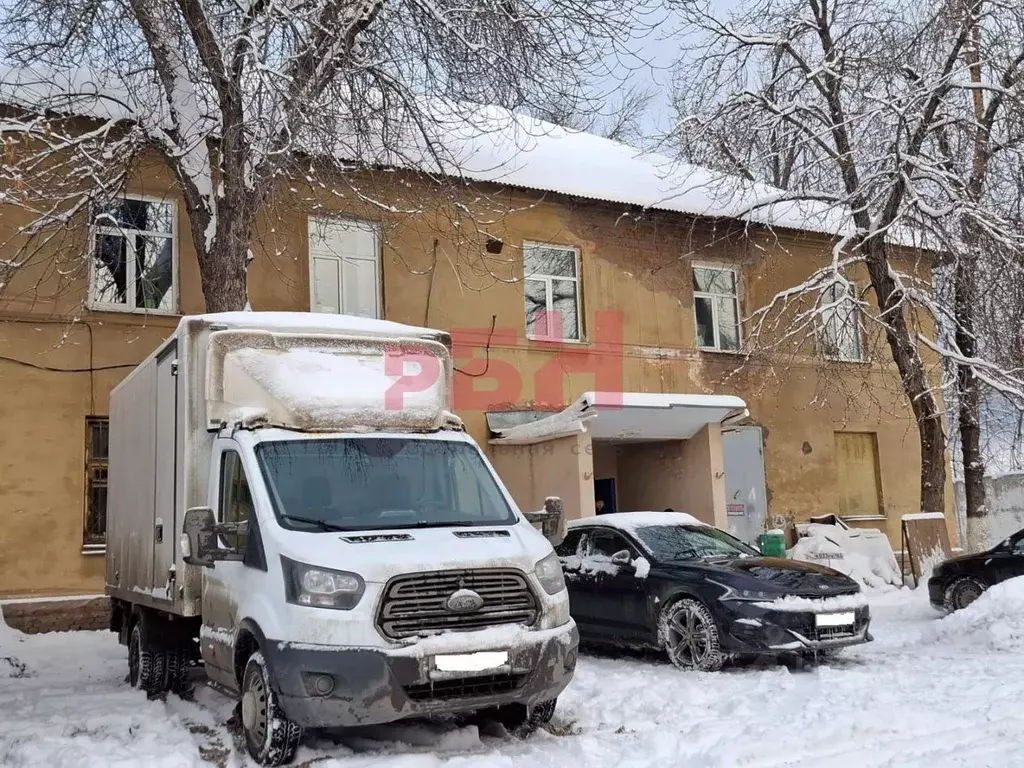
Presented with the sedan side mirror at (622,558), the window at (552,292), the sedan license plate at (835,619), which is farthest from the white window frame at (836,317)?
the sedan license plate at (835,619)

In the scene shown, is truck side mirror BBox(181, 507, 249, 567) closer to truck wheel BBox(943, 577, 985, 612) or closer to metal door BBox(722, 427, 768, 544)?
truck wheel BBox(943, 577, 985, 612)

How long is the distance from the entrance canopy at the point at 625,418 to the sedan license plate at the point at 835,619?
Answer: 5.44 metres

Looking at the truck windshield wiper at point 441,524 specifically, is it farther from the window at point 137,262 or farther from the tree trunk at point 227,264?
the window at point 137,262

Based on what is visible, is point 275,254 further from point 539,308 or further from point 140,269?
point 539,308

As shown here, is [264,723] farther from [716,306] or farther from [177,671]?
[716,306]

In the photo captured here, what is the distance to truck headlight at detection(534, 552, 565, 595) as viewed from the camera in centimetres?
655

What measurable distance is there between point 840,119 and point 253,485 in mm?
13344

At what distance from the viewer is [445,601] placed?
6090 millimetres

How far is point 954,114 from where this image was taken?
52.4 ft

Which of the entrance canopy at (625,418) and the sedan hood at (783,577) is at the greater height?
the entrance canopy at (625,418)

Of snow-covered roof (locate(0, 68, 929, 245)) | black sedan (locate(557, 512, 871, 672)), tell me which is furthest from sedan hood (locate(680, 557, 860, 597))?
snow-covered roof (locate(0, 68, 929, 245))

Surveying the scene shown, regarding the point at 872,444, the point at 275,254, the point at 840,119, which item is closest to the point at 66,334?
the point at 275,254

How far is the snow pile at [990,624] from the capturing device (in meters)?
9.88

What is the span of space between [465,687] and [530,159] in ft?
43.7
